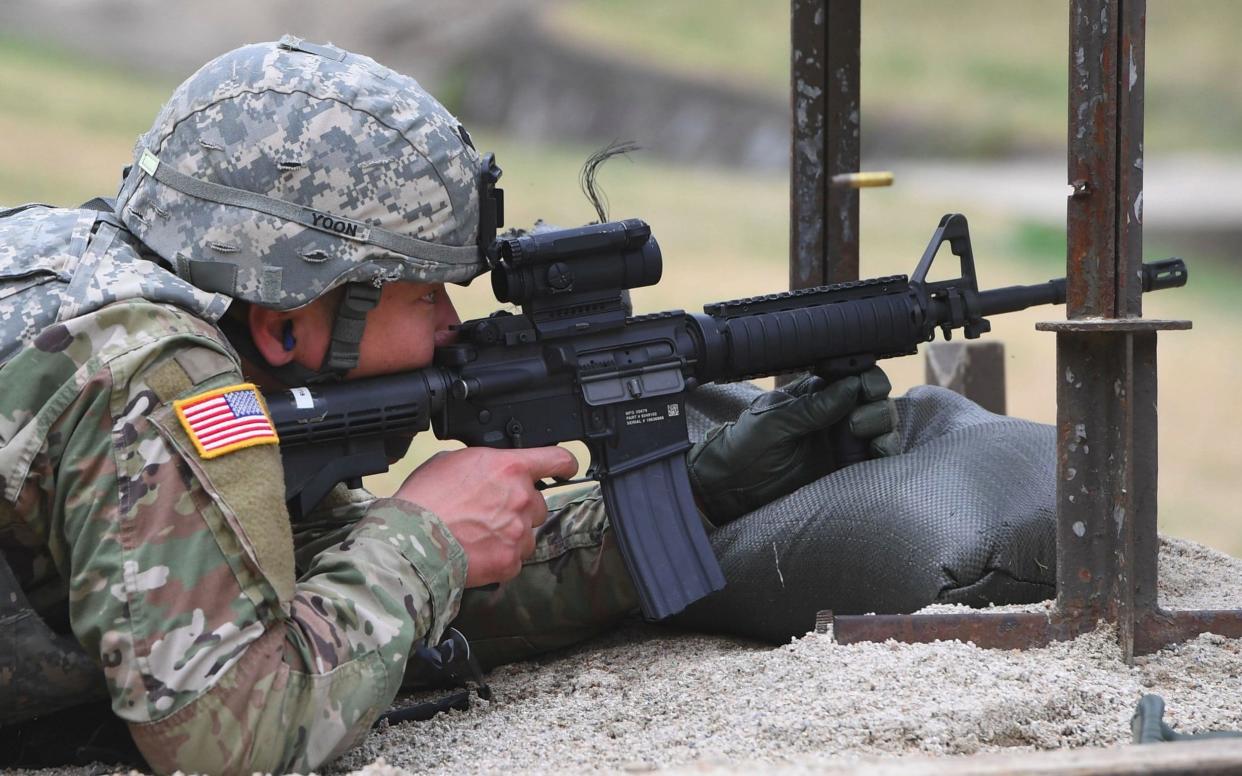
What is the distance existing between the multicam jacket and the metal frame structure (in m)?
0.95

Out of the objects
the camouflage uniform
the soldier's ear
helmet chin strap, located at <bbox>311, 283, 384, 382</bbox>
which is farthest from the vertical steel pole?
the soldier's ear

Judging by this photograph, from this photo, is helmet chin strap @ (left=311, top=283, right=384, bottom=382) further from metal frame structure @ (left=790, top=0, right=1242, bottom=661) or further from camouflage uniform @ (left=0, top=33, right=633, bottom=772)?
metal frame structure @ (left=790, top=0, right=1242, bottom=661)

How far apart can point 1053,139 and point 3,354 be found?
20269mm

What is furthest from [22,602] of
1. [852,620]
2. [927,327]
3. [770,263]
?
[770,263]

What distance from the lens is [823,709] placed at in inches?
86.7

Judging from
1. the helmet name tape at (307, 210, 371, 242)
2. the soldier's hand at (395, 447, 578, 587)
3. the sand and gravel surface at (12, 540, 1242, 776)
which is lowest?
the sand and gravel surface at (12, 540, 1242, 776)

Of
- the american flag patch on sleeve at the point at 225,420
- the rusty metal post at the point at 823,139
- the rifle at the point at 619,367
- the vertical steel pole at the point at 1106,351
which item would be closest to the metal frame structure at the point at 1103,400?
the vertical steel pole at the point at 1106,351

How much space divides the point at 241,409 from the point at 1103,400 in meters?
1.45

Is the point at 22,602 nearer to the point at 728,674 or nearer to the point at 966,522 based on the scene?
the point at 728,674

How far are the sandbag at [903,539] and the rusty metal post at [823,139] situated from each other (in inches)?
29.7

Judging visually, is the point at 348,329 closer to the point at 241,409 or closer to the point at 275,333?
the point at 275,333

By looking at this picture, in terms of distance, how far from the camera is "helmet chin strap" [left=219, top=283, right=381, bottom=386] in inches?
91.0

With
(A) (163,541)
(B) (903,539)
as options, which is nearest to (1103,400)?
(B) (903,539)

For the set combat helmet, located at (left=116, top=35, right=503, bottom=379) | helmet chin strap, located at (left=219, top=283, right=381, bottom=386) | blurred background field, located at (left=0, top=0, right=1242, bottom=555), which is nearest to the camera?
combat helmet, located at (left=116, top=35, right=503, bottom=379)
